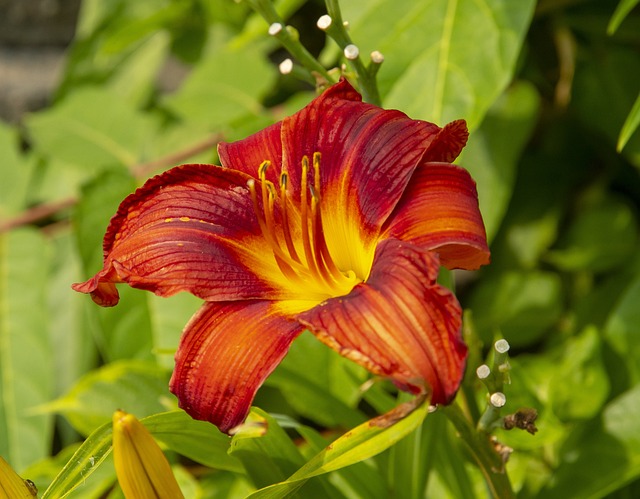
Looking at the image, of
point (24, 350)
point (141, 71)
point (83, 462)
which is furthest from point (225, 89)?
point (83, 462)

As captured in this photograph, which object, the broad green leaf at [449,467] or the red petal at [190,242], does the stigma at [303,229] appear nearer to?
the red petal at [190,242]

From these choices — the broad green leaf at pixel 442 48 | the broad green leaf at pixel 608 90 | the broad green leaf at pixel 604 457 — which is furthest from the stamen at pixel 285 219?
the broad green leaf at pixel 608 90

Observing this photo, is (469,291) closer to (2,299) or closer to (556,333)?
(556,333)

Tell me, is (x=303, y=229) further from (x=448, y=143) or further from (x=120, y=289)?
(x=120, y=289)

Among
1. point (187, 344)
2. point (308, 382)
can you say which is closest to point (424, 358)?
point (187, 344)

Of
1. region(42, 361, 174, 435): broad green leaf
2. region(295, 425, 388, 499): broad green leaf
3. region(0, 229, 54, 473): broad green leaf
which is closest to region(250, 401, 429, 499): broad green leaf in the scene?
region(295, 425, 388, 499): broad green leaf
